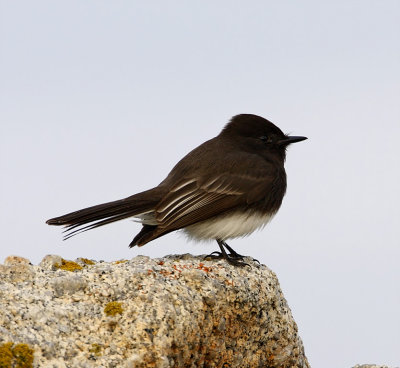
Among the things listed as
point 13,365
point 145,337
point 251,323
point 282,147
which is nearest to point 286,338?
point 251,323

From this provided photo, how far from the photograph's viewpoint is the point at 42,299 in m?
4.71

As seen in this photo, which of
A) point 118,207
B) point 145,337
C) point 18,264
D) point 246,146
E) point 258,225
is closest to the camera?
point 145,337

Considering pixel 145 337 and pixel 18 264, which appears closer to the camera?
pixel 145 337

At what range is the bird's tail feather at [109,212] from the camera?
24.2ft

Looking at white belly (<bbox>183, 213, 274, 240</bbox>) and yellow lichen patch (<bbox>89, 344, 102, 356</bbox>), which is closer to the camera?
yellow lichen patch (<bbox>89, 344, 102, 356</bbox>)

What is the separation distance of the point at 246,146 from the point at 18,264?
4376 millimetres

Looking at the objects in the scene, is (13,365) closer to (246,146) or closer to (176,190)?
(176,190)

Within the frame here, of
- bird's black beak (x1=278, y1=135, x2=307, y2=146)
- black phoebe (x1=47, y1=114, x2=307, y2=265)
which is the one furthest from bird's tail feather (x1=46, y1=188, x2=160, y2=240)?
bird's black beak (x1=278, y1=135, x2=307, y2=146)

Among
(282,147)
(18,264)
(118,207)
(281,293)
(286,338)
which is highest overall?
(282,147)

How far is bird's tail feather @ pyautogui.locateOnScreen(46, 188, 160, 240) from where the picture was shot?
739 centimetres

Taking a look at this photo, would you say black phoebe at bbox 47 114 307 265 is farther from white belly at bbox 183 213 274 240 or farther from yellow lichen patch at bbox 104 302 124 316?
yellow lichen patch at bbox 104 302 124 316

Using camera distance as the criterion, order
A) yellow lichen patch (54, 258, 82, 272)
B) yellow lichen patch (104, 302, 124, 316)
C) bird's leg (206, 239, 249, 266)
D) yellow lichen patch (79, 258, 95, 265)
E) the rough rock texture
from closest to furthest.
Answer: the rough rock texture
yellow lichen patch (104, 302, 124, 316)
yellow lichen patch (54, 258, 82, 272)
yellow lichen patch (79, 258, 95, 265)
bird's leg (206, 239, 249, 266)

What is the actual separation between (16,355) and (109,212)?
3514mm

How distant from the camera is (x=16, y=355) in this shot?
4141mm
